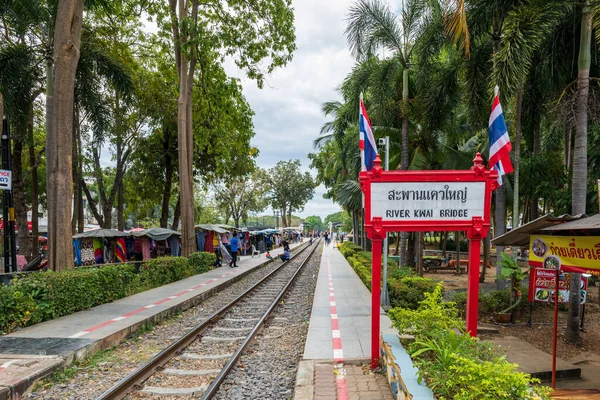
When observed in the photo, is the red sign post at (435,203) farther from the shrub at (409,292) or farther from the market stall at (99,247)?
the market stall at (99,247)

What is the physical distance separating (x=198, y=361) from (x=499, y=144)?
6.66m

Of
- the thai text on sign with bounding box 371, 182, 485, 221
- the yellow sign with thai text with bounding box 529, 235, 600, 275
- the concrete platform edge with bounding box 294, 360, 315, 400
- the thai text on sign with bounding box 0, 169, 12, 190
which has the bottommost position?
the concrete platform edge with bounding box 294, 360, 315, 400

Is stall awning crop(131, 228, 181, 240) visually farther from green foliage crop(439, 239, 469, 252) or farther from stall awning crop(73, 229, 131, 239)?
green foliage crop(439, 239, 469, 252)

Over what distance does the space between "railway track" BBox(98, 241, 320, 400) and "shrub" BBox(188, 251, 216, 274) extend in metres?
7.49

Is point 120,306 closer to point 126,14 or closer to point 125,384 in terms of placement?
point 125,384

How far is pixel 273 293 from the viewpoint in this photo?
527 inches

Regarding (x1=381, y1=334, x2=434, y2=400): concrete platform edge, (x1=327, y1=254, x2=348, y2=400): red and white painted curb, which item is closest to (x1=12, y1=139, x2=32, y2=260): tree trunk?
(x1=327, y1=254, x2=348, y2=400): red and white painted curb

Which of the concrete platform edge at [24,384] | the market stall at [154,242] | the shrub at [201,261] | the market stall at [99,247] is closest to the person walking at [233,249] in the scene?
the shrub at [201,261]

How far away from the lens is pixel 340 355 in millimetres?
6254

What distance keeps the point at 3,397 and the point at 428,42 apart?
13.7m

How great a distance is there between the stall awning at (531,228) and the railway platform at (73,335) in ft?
24.1

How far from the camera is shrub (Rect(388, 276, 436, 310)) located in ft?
34.0

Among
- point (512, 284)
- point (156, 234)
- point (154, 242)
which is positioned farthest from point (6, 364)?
point (154, 242)

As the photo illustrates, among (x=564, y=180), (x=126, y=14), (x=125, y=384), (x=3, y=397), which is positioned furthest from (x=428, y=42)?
(x=3, y=397)
